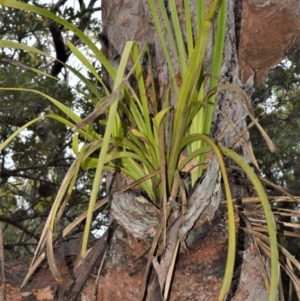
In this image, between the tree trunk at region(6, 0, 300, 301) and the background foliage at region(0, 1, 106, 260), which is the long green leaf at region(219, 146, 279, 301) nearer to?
the tree trunk at region(6, 0, 300, 301)

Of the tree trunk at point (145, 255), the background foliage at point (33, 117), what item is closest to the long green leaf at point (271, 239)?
the tree trunk at point (145, 255)

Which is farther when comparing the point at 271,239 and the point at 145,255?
the point at 145,255

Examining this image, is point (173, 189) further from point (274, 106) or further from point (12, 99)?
point (274, 106)

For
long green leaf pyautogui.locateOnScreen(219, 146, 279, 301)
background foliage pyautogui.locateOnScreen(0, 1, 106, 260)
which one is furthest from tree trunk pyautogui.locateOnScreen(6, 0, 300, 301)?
background foliage pyautogui.locateOnScreen(0, 1, 106, 260)

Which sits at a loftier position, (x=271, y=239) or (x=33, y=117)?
(x=33, y=117)

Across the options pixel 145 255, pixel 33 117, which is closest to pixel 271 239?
pixel 145 255

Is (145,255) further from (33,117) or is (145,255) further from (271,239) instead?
(33,117)

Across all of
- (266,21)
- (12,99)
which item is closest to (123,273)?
(266,21)

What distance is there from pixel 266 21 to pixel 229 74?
1.50 feet

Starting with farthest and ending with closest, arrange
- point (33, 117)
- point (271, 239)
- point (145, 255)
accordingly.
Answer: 1. point (33, 117)
2. point (145, 255)
3. point (271, 239)

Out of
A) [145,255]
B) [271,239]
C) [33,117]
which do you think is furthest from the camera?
[33,117]

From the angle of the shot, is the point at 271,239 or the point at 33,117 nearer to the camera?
the point at 271,239

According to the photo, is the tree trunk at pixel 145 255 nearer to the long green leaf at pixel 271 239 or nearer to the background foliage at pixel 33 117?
the long green leaf at pixel 271 239

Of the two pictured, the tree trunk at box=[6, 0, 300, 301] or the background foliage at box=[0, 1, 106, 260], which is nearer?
the tree trunk at box=[6, 0, 300, 301]
